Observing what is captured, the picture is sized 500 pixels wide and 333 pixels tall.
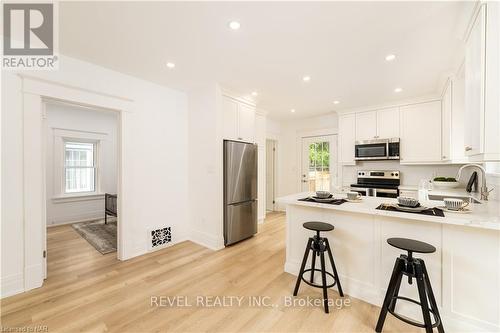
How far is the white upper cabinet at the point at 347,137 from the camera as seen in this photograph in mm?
4660

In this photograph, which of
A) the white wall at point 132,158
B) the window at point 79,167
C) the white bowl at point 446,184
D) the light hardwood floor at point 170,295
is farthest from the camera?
the window at point 79,167

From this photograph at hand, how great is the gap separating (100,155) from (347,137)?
6.01 meters

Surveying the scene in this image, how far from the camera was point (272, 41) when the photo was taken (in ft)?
7.32

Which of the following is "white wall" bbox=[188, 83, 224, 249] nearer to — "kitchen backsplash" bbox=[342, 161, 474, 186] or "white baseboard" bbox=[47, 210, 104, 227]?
"white baseboard" bbox=[47, 210, 104, 227]

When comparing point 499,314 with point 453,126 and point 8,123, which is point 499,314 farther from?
point 8,123

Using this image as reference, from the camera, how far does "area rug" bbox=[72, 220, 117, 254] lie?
3.42m

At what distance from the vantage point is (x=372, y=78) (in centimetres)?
316

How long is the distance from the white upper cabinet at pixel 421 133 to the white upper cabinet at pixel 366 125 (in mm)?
473

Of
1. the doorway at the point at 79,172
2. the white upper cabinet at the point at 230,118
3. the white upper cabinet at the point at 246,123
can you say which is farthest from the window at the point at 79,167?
the white upper cabinet at the point at 246,123

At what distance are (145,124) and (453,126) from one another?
4.53 metres

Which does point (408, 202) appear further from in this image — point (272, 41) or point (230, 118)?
point (230, 118)

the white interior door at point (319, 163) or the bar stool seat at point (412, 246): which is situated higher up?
the white interior door at point (319, 163)

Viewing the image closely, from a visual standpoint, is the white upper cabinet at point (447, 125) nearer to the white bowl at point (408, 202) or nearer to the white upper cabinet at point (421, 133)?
the white upper cabinet at point (421, 133)

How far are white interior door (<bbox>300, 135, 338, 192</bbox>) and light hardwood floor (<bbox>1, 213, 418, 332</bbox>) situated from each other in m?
2.65
